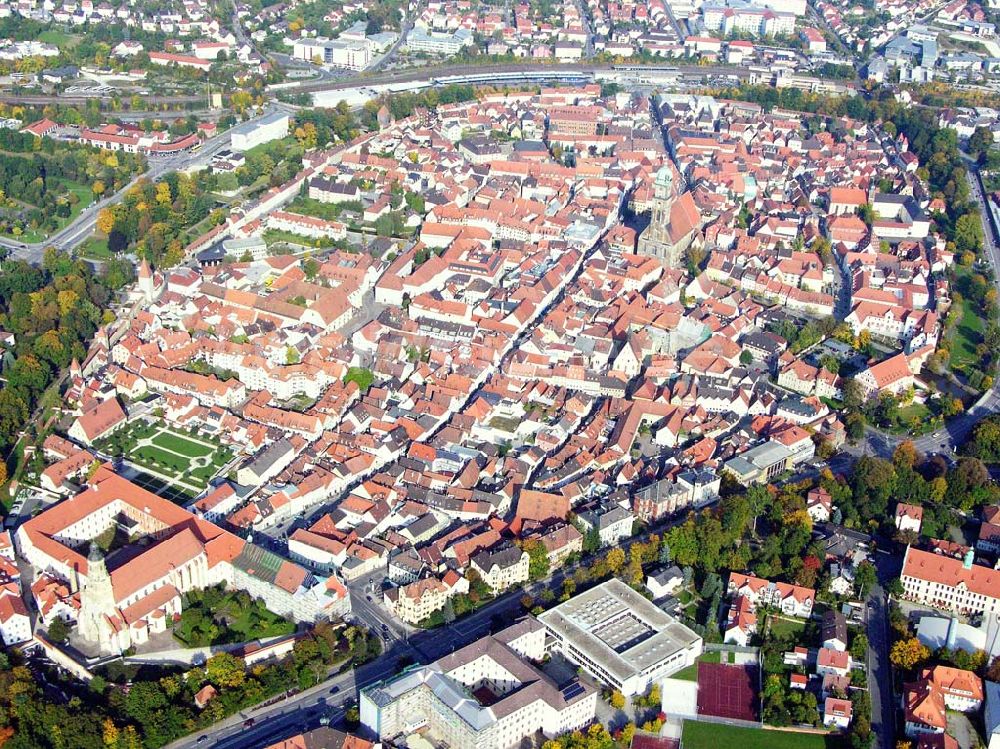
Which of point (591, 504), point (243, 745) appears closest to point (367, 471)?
point (591, 504)

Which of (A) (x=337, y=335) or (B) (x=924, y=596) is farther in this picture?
(A) (x=337, y=335)

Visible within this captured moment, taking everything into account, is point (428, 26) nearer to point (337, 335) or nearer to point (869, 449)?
point (337, 335)

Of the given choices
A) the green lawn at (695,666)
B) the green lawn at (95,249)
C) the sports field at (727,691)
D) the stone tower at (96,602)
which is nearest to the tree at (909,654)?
the sports field at (727,691)

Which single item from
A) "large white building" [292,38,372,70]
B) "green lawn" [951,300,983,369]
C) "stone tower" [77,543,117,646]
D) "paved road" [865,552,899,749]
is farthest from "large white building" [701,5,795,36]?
"stone tower" [77,543,117,646]

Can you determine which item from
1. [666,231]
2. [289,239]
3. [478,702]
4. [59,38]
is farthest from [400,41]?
[478,702]

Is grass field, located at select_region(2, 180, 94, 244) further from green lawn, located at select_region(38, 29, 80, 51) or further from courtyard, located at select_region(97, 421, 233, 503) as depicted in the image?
green lawn, located at select_region(38, 29, 80, 51)

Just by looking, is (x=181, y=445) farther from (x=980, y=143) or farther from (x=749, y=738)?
(x=980, y=143)
